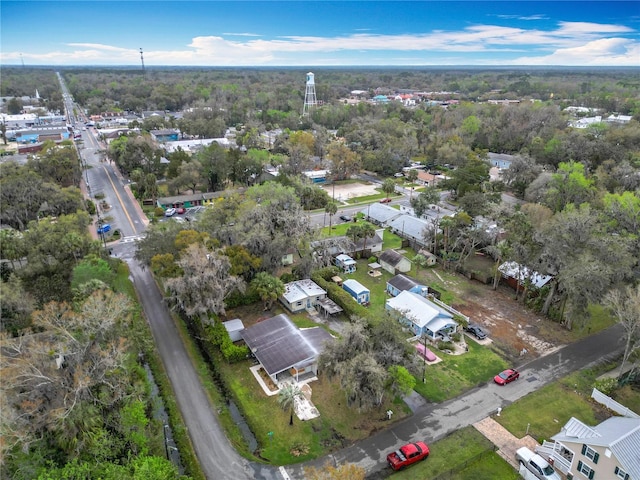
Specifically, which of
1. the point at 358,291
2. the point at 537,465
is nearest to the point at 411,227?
the point at 358,291

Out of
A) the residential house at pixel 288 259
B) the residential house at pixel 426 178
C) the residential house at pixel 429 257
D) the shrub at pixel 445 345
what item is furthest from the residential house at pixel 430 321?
the residential house at pixel 426 178

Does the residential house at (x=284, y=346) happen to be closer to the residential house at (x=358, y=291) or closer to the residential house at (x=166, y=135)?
the residential house at (x=358, y=291)

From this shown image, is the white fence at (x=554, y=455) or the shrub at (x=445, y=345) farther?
the shrub at (x=445, y=345)

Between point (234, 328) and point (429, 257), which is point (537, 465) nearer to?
point (234, 328)

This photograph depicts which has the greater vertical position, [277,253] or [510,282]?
[277,253]

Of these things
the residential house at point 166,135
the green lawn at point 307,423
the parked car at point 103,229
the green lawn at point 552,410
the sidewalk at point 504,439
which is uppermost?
the residential house at point 166,135

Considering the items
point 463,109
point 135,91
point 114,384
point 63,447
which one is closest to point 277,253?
point 114,384

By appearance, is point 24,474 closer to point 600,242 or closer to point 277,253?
point 277,253
